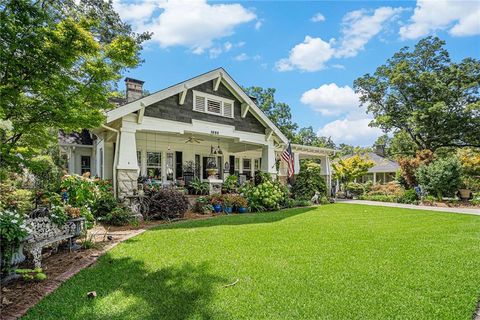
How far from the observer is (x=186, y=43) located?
14352mm

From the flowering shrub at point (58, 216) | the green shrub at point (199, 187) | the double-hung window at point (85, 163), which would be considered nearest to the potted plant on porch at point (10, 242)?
the flowering shrub at point (58, 216)

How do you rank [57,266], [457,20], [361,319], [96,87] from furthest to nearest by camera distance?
1. [457,20]
2. [96,87]
3. [57,266]
4. [361,319]

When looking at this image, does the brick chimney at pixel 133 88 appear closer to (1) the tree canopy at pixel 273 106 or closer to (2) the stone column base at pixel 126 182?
(2) the stone column base at pixel 126 182

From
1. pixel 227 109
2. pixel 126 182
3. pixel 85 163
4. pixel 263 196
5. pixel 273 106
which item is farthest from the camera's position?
pixel 273 106

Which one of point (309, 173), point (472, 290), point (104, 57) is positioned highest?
point (104, 57)

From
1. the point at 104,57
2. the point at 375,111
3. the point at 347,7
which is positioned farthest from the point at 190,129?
the point at 375,111

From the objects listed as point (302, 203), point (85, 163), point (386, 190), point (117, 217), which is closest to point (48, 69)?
point (117, 217)

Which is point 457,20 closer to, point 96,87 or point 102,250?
point 96,87

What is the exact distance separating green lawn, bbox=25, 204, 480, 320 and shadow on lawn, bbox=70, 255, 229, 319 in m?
0.01

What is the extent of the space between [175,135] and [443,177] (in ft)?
49.8

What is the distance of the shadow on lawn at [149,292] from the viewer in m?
3.12

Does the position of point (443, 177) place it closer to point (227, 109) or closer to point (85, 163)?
point (227, 109)

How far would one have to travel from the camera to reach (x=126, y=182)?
979 centimetres

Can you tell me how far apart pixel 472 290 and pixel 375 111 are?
2932 centimetres
